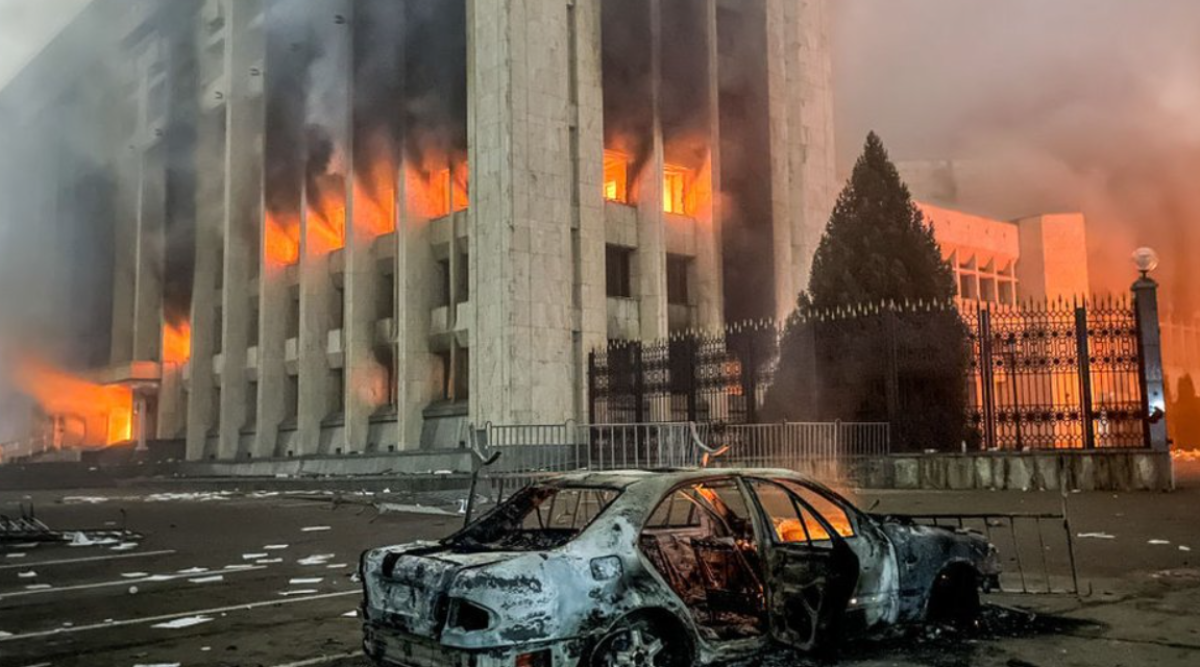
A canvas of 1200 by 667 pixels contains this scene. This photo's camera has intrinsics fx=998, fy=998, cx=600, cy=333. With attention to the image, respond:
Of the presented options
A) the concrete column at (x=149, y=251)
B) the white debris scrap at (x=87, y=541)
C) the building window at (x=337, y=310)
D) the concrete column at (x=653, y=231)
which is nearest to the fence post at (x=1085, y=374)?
the concrete column at (x=653, y=231)

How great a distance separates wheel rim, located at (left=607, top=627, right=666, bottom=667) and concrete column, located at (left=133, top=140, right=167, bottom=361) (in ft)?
138

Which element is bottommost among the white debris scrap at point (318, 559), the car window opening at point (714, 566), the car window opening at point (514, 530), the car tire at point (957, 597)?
the white debris scrap at point (318, 559)

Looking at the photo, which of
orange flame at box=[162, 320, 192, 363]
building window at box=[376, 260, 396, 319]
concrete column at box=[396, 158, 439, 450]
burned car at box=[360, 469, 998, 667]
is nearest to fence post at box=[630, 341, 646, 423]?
concrete column at box=[396, 158, 439, 450]

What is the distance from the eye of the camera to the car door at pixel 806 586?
16.9 ft

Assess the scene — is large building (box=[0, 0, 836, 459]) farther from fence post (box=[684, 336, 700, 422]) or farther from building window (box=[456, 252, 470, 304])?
fence post (box=[684, 336, 700, 422])

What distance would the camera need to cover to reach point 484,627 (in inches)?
171

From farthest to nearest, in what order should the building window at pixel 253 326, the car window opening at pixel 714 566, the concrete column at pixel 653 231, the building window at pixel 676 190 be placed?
the building window at pixel 253 326 < the building window at pixel 676 190 < the concrete column at pixel 653 231 < the car window opening at pixel 714 566

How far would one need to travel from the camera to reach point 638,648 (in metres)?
4.66

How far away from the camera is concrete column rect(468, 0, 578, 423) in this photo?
904 inches

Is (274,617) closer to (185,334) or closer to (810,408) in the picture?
(810,408)

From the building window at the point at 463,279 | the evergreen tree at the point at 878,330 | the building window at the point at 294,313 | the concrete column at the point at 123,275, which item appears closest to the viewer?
the evergreen tree at the point at 878,330

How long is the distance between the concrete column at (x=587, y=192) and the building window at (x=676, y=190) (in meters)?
4.19

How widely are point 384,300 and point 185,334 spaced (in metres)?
16.3

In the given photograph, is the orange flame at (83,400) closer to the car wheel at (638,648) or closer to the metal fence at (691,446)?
the metal fence at (691,446)
